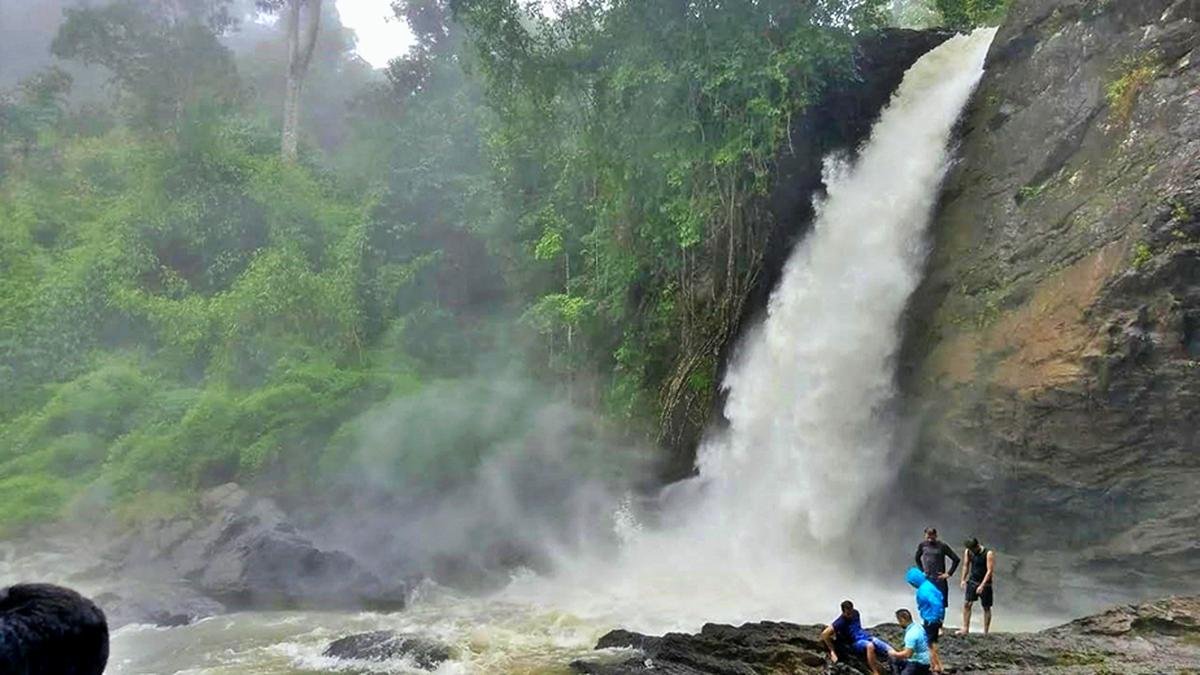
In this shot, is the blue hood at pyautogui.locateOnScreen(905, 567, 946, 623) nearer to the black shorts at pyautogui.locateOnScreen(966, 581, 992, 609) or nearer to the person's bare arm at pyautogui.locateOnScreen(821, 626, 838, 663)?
the person's bare arm at pyautogui.locateOnScreen(821, 626, 838, 663)

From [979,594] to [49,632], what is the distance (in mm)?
8941

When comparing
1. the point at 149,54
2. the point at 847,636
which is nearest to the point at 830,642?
the point at 847,636

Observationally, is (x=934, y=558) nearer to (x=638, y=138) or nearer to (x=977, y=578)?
(x=977, y=578)

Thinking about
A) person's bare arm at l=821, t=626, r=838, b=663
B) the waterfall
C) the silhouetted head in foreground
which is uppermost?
the waterfall

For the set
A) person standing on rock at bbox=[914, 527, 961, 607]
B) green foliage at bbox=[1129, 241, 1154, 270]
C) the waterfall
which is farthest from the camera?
the waterfall

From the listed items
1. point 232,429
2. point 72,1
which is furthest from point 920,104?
point 72,1

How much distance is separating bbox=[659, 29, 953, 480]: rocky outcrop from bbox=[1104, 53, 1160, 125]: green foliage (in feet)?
15.4

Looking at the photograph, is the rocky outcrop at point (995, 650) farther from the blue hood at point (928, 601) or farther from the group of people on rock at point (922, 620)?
the blue hood at point (928, 601)

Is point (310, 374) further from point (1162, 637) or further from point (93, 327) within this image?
point (1162, 637)

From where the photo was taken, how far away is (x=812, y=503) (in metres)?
14.2

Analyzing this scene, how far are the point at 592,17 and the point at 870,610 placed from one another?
1365cm

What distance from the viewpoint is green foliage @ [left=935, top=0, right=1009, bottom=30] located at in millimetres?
17766

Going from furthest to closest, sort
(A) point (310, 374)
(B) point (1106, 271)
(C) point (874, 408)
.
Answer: (A) point (310, 374), (C) point (874, 408), (B) point (1106, 271)

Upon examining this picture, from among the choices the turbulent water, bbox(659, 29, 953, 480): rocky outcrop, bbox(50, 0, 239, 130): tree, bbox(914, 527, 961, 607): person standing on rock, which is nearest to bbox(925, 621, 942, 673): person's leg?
bbox(914, 527, 961, 607): person standing on rock
